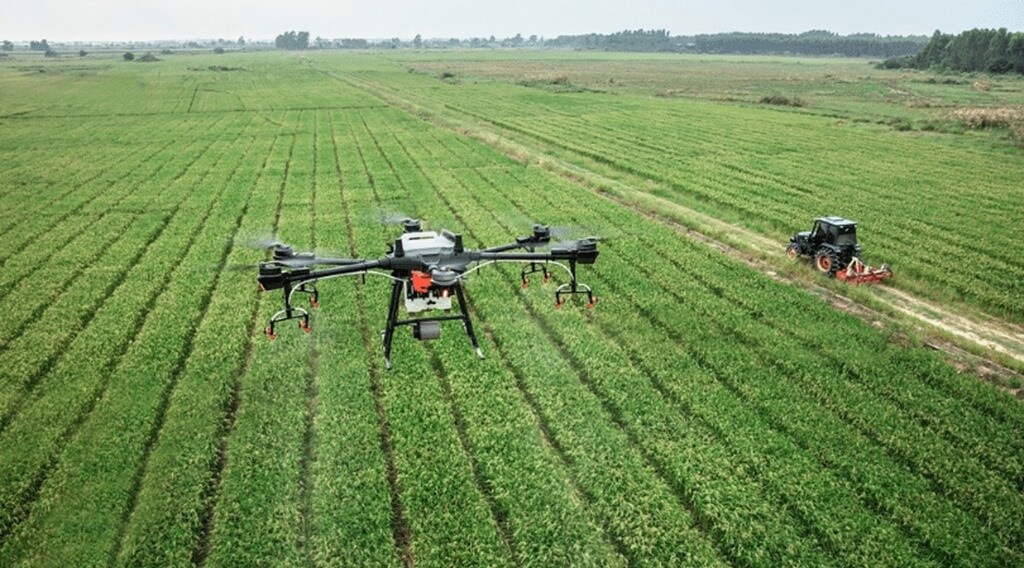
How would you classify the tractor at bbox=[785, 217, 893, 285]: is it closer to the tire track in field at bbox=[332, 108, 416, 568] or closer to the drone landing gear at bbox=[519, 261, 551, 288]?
the drone landing gear at bbox=[519, 261, 551, 288]

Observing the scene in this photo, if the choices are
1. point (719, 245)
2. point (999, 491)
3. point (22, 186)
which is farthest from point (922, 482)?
point (22, 186)

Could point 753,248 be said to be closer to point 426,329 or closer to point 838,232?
point 838,232

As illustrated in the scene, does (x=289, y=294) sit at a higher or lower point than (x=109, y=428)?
higher

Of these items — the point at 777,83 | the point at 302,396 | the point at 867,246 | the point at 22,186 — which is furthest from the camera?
the point at 777,83

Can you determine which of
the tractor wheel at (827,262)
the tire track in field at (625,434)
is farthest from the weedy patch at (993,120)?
the tire track in field at (625,434)

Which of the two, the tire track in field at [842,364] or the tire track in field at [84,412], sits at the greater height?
the tire track in field at [842,364]

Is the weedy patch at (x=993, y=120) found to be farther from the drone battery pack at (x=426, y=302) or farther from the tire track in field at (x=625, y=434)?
the drone battery pack at (x=426, y=302)

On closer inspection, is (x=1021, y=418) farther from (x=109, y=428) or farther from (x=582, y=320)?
(x=109, y=428)
